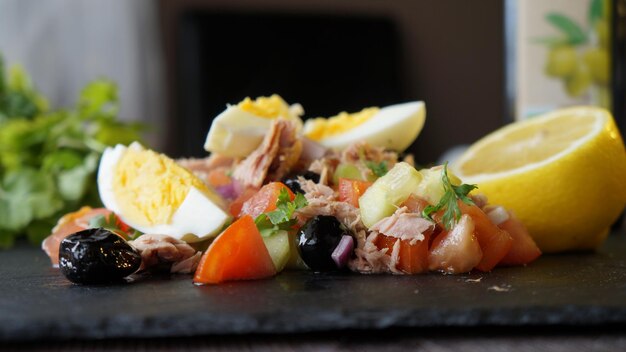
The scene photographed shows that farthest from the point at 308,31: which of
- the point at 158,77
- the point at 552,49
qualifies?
the point at 552,49

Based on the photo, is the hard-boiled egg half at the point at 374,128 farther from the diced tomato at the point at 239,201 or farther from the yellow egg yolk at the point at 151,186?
the yellow egg yolk at the point at 151,186

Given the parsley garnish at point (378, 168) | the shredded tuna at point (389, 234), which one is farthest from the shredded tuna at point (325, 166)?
the shredded tuna at point (389, 234)

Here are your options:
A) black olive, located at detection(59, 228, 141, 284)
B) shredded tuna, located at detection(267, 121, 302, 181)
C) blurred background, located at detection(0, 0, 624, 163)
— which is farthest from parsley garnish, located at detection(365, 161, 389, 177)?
blurred background, located at detection(0, 0, 624, 163)

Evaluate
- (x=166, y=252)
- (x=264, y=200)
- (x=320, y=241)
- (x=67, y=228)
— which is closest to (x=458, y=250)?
(x=320, y=241)

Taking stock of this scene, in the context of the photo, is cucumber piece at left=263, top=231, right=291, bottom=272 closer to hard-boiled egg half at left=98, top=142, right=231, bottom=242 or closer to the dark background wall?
hard-boiled egg half at left=98, top=142, right=231, bottom=242

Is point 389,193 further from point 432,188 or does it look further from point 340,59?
point 340,59

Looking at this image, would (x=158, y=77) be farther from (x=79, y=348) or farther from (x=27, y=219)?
(x=79, y=348)

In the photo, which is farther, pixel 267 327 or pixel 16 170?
pixel 16 170
